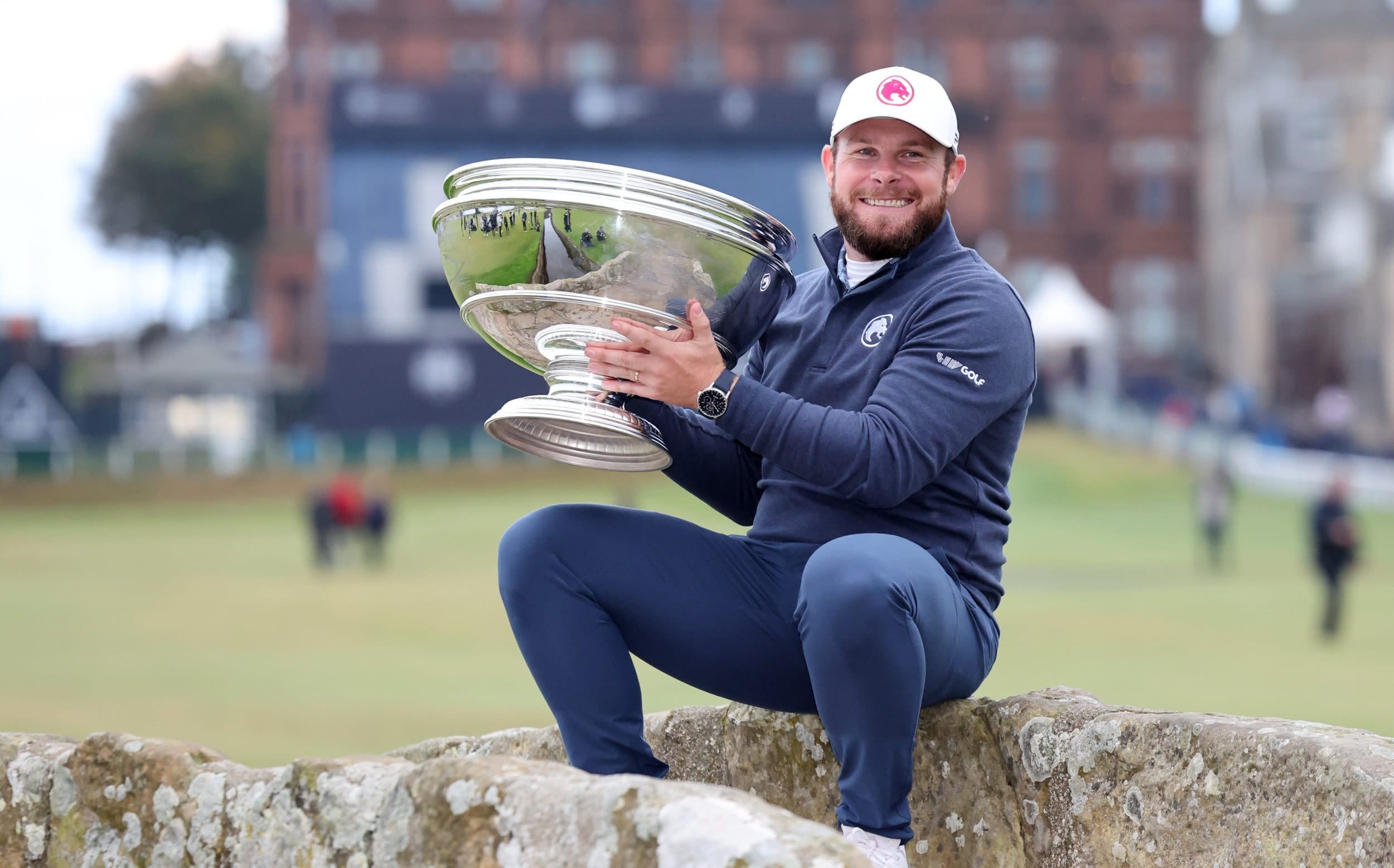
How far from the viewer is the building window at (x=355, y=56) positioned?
4825cm

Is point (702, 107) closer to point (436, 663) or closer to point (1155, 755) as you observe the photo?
point (436, 663)

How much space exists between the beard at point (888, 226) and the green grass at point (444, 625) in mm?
7723

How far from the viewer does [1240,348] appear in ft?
137

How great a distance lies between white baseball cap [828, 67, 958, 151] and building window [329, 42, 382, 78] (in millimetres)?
47264

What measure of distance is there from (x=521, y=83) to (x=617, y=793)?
44.7 m

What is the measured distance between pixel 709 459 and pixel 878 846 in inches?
33.5

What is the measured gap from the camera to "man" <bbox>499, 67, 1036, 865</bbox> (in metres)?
2.52

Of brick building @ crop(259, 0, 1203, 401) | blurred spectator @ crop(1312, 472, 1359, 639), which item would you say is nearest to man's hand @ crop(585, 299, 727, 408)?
blurred spectator @ crop(1312, 472, 1359, 639)

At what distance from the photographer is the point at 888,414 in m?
2.63

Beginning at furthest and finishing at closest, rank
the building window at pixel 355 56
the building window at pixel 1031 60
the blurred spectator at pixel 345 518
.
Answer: the building window at pixel 355 56, the building window at pixel 1031 60, the blurred spectator at pixel 345 518

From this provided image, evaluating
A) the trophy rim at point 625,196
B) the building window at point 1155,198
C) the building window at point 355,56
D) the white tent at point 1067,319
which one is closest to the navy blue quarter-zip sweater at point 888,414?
the trophy rim at point 625,196

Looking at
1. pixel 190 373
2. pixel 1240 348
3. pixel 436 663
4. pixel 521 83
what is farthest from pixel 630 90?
pixel 436 663

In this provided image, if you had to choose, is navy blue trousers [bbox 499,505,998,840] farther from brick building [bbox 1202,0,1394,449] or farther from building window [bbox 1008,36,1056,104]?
building window [bbox 1008,36,1056,104]

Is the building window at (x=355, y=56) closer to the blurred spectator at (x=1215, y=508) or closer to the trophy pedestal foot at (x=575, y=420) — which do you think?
the blurred spectator at (x=1215, y=508)
